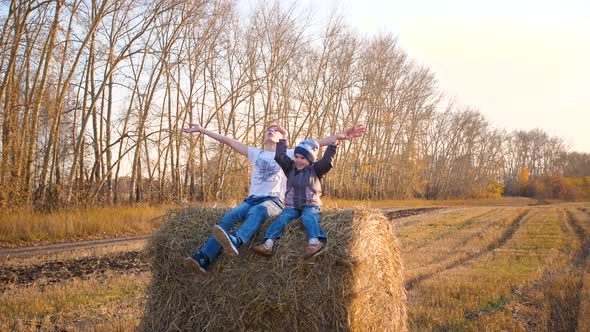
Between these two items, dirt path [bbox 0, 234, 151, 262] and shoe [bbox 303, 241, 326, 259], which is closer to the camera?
shoe [bbox 303, 241, 326, 259]

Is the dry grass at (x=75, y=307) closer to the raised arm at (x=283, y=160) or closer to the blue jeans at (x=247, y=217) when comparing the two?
the blue jeans at (x=247, y=217)

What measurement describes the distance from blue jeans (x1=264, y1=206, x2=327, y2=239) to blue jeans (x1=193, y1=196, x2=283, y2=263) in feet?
0.54

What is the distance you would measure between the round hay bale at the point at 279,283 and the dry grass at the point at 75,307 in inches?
34.0

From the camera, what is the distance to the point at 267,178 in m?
5.37

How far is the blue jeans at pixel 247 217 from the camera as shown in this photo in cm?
458

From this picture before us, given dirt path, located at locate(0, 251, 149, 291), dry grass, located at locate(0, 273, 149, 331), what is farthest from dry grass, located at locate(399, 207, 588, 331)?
dirt path, located at locate(0, 251, 149, 291)

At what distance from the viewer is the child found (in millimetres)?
4469

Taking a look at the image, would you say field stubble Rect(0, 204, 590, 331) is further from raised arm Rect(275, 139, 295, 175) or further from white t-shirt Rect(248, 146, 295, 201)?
raised arm Rect(275, 139, 295, 175)

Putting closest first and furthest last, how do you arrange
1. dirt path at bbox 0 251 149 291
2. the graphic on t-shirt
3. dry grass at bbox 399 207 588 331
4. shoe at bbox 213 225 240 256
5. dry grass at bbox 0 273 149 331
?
shoe at bbox 213 225 240 256 → dry grass at bbox 0 273 149 331 → the graphic on t-shirt → dry grass at bbox 399 207 588 331 → dirt path at bbox 0 251 149 291

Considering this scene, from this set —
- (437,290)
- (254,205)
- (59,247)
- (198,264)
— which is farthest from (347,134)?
(59,247)

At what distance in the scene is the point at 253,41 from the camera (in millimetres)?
26453

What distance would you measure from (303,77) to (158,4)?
1687cm

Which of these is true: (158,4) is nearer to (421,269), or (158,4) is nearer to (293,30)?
(293,30)

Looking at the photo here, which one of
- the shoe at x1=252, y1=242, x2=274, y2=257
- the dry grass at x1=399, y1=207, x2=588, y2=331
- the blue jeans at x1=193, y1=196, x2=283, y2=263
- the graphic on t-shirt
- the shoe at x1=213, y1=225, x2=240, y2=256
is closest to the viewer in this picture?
the shoe at x1=213, y1=225, x2=240, y2=256
